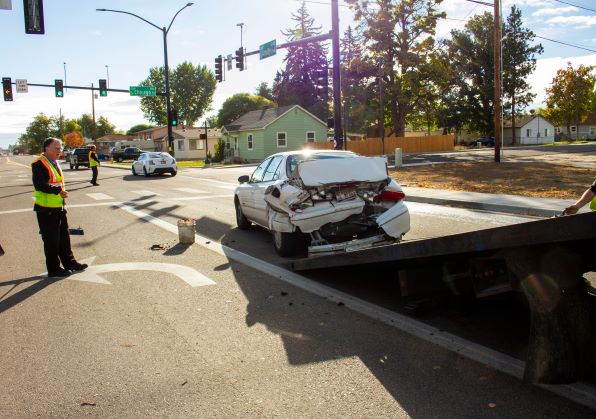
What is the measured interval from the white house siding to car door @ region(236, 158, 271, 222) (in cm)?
8551

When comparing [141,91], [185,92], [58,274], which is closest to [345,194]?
[58,274]

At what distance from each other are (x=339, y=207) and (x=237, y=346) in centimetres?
282

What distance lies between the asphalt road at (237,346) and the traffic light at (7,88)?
31.2 m

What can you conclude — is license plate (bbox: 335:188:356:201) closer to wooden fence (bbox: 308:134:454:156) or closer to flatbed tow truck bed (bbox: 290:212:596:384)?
flatbed tow truck bed (bbox: 290:212:596:384)

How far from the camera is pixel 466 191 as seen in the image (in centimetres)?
1528

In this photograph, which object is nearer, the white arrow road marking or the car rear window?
the white arrow road marking

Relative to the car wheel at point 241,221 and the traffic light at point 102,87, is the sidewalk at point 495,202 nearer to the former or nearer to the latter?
the car wheel at point 241,221

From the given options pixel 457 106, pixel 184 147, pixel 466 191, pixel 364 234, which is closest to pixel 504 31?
pixel 457 106

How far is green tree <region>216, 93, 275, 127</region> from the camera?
8781cm

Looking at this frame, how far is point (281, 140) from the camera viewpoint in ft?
157

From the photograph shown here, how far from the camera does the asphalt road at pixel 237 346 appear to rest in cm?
321

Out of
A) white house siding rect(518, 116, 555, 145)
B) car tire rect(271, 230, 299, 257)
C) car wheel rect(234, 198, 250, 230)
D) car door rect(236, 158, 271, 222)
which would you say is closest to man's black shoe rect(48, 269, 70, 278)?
car tire rect(271, 230, 299, 257)

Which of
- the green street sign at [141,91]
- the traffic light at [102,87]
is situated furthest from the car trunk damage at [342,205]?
the green street sign at [141,91]

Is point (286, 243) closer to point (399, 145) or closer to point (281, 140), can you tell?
point (281, 140)
